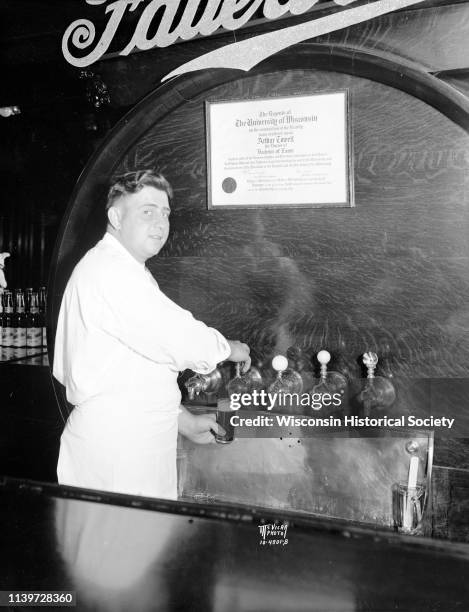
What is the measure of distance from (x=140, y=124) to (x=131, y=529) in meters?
1.12

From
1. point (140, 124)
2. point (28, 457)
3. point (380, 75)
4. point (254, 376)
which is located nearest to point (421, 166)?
point (380, 75)

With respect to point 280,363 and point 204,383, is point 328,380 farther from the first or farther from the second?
point 204,383

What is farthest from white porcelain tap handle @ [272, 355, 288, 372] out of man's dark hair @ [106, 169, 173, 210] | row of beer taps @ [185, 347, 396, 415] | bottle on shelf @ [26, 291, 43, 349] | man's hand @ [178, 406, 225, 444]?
bottle on shelf @ [26, 291, 43, 349]

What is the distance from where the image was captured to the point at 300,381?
1.60 m

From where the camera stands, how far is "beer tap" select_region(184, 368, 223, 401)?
1.68 meters

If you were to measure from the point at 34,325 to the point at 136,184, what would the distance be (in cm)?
65

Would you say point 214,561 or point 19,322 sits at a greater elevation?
point 19,322

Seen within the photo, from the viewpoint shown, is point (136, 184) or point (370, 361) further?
point (136, 184)

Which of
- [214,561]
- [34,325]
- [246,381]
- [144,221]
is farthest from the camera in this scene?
[34,325]

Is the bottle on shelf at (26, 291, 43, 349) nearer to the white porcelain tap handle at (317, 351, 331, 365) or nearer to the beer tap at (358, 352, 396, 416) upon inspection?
the white porcelain tap handle at (317, 351, 331, 365)

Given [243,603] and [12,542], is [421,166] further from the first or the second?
[12,542]

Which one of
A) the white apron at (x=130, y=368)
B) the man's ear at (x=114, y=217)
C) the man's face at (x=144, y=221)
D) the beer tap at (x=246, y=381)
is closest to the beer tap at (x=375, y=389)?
the beer tap at (x=246, y=381)

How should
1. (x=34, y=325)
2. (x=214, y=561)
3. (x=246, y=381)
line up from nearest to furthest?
(x=214, y=561) < (x=246, y=381) < (x=34, y=325)

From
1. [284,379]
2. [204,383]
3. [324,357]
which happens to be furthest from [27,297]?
[324,357]
